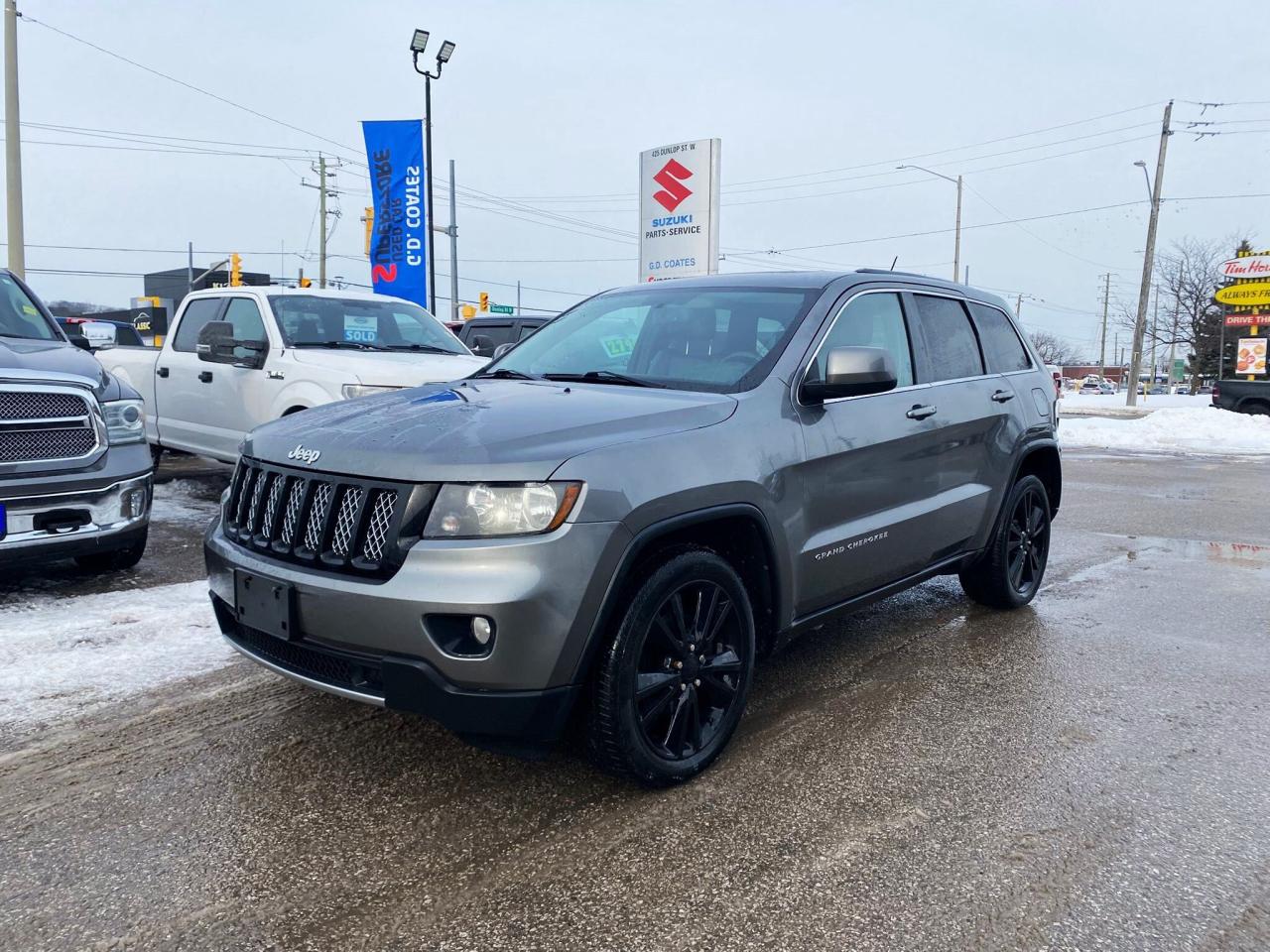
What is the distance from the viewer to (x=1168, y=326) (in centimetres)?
6172

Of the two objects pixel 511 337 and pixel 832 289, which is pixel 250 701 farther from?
pixel 511 337

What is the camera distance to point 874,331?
172 inches

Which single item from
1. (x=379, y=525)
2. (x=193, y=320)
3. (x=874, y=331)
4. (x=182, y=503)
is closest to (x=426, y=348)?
(x=193, y=320)

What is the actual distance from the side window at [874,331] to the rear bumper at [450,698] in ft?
5.76

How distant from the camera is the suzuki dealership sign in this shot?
18.9m

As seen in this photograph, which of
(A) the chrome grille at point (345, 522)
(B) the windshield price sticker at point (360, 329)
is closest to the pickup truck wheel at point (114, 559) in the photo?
(B) the windshield price sticker at point (360, 329)

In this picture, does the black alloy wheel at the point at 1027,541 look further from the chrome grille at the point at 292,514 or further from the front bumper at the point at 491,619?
the chrome grille at the point at 292,514

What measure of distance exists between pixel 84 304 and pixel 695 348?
227 ft

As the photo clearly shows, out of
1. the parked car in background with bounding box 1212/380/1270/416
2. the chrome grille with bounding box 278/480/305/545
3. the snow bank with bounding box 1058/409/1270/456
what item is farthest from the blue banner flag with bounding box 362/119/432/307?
the parked car in background with bounding box 1212/380/1270/416

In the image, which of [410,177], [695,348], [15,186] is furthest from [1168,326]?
[695,348]

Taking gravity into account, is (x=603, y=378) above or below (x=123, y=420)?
above

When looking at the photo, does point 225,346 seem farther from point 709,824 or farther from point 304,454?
point 709,824

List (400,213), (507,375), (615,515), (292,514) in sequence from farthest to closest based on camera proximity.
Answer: (400,213)
(507,375)
(292,514)
(615,515)

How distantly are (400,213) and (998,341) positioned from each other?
15.7m
